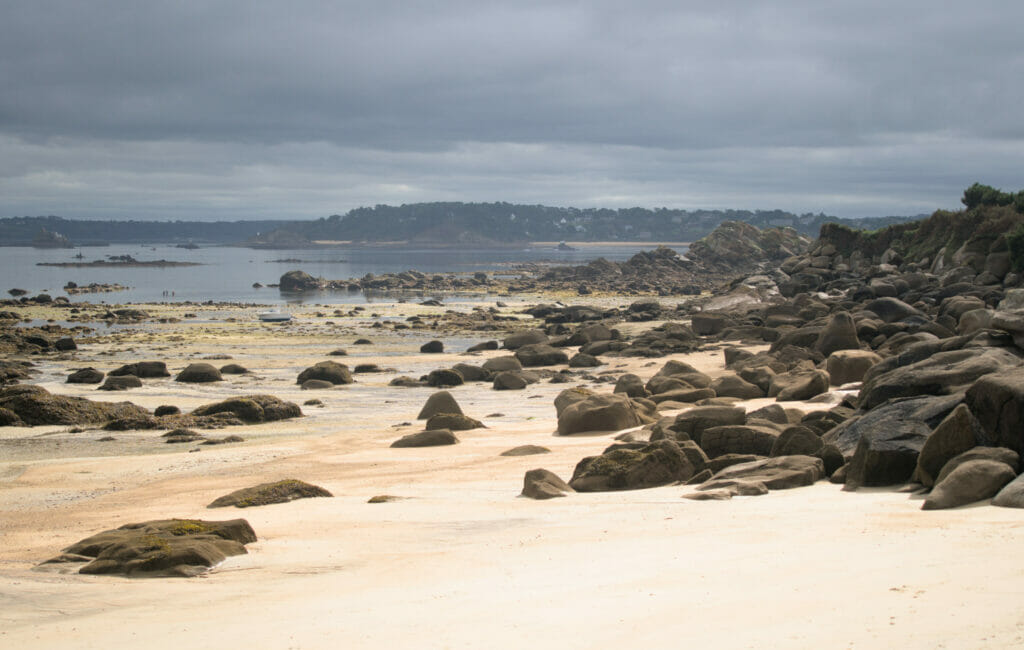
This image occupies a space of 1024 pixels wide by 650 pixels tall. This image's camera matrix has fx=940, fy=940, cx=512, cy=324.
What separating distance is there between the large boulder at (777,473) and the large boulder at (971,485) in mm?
2032

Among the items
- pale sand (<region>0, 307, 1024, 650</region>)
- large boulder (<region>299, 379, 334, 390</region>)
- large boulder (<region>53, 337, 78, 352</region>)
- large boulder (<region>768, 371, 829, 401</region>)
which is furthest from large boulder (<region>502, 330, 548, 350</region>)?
pale sand (<region>0, 307, 1024, 650</region>)

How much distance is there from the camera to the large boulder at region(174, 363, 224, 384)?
28281 mm

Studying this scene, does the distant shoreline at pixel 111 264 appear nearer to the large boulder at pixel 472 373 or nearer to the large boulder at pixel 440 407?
the large boulder at pixel 472 373

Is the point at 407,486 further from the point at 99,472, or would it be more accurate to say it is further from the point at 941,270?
the point at 941,270

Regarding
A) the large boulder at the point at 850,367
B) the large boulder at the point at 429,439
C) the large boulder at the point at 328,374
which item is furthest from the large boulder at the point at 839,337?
the large boulder at the point at 328,374

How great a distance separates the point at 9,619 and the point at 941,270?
4526 cm

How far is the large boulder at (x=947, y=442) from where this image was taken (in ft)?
29.0

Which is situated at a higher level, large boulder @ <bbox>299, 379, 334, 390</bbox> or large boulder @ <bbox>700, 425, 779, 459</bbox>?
large boulder @ <bbox>700, 425, 779, 459</bbox>

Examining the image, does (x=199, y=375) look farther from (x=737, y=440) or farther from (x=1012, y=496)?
(x=1012, y=496)

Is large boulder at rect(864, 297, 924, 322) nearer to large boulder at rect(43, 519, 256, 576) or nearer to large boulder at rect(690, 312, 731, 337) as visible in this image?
large boulder at rect(690, 312, 731, 337)

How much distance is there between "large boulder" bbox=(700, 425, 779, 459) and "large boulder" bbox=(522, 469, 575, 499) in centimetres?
219

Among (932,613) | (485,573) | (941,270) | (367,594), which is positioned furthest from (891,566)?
(941,270)

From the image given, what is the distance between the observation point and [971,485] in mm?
7992

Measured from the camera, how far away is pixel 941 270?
44.6 m
